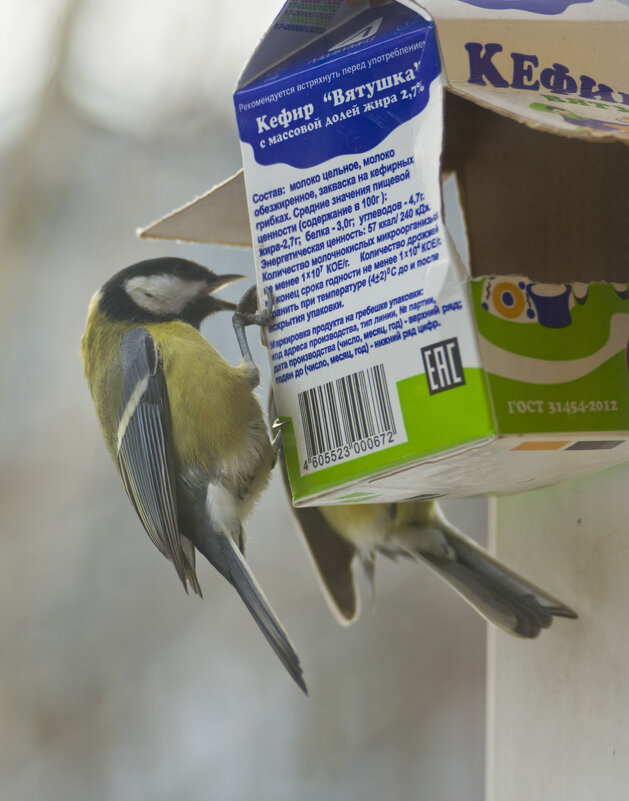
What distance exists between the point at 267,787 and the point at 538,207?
5.73ft

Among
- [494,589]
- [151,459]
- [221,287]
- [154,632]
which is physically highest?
[221,287]

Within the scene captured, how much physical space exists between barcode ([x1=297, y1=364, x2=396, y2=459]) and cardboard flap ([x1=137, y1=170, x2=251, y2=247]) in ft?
0.70

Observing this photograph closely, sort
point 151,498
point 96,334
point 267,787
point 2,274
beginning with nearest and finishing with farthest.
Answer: point 151,498 → point 96,334 → point 267,787 → point 2,274

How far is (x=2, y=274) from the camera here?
2266 millimetres

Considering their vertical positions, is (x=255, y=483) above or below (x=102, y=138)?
below

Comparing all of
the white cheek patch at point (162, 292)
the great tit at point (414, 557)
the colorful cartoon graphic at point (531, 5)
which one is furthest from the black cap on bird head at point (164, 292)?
the colorful cartoon graphic at point (531, 5)

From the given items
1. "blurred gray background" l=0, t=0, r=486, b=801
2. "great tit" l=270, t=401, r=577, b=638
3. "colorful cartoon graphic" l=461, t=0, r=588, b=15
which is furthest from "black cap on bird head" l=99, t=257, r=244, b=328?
"blurred gray background" l=0, t=0, r=486, b=801

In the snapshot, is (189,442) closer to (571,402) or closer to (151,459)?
(151,459)

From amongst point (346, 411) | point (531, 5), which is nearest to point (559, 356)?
point (346, 411)

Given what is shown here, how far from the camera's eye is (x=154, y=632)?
2.16 meters

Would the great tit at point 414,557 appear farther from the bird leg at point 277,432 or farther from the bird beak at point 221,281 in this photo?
the bird beak at point 221,281

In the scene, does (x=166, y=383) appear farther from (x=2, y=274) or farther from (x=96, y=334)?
(x=2, y=274)

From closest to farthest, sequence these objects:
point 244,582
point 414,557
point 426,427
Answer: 1. point 426,427
2. point 244,582
3. point 414,557

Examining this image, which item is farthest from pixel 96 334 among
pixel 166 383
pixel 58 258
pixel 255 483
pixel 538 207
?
pixel 58 258
